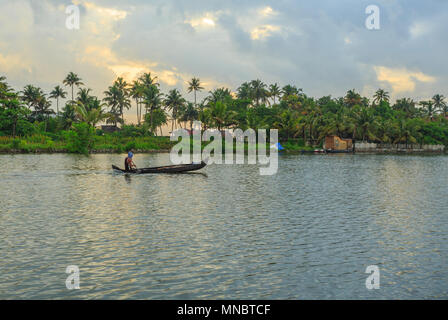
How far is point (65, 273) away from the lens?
1096 centimetres

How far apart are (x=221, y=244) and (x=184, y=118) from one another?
106 metres

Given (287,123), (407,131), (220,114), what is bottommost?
(407,131)

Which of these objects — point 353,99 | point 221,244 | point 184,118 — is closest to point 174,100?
point 184,118

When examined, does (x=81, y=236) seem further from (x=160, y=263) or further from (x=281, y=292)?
(x=281, y=292)

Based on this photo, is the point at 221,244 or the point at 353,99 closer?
the point at 221,244

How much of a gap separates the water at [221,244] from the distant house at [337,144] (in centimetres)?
7408

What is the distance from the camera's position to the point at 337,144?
101625 millimetres

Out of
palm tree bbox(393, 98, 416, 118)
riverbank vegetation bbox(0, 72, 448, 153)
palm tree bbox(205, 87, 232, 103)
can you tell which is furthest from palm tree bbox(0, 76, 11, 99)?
palm tree bbox(393, 98, 416, 118)

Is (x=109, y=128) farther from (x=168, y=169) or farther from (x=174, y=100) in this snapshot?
(x=168, y=169)

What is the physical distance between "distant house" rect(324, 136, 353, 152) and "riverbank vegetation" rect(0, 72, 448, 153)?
1684mm

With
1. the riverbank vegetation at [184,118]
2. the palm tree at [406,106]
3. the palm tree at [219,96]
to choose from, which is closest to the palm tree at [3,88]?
the riverbank vegetation at [184,118]

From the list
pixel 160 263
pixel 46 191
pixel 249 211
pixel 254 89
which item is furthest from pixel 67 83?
pixel 160 263

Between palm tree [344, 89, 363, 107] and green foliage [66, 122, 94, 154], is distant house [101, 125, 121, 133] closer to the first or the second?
green foliage [66, 122, 94, 154]

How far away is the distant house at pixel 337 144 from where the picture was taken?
10106cm
